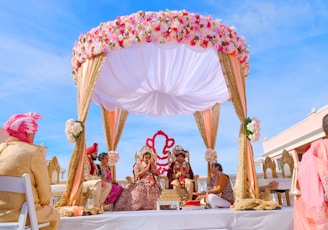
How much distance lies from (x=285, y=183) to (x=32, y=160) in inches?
208

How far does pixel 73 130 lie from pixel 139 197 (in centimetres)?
167

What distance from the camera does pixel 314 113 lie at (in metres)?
16.8

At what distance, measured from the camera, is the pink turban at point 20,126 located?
2.50 meters

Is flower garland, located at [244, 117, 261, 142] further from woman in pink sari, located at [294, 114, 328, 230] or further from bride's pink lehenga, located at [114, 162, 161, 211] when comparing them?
woman in pink sari, located at [294, 114, 328, 230]

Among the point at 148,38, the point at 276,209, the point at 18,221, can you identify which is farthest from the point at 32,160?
the point at 276,209

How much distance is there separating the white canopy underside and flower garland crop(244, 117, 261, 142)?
134cm

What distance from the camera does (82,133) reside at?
16.4ft

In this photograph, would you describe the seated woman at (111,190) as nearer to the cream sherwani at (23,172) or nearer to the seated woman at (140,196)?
the seated woman at (140,196)

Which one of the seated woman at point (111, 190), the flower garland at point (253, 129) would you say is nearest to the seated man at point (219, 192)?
the flower garland at point (253, 129)

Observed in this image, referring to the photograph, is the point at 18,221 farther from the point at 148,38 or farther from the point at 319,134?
the point at 319,134

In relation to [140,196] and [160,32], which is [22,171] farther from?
[140,196]

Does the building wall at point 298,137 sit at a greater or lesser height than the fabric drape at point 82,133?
greater

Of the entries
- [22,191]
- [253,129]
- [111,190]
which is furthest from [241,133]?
[22,191]

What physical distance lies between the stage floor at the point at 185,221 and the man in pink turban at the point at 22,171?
136 centimetres
